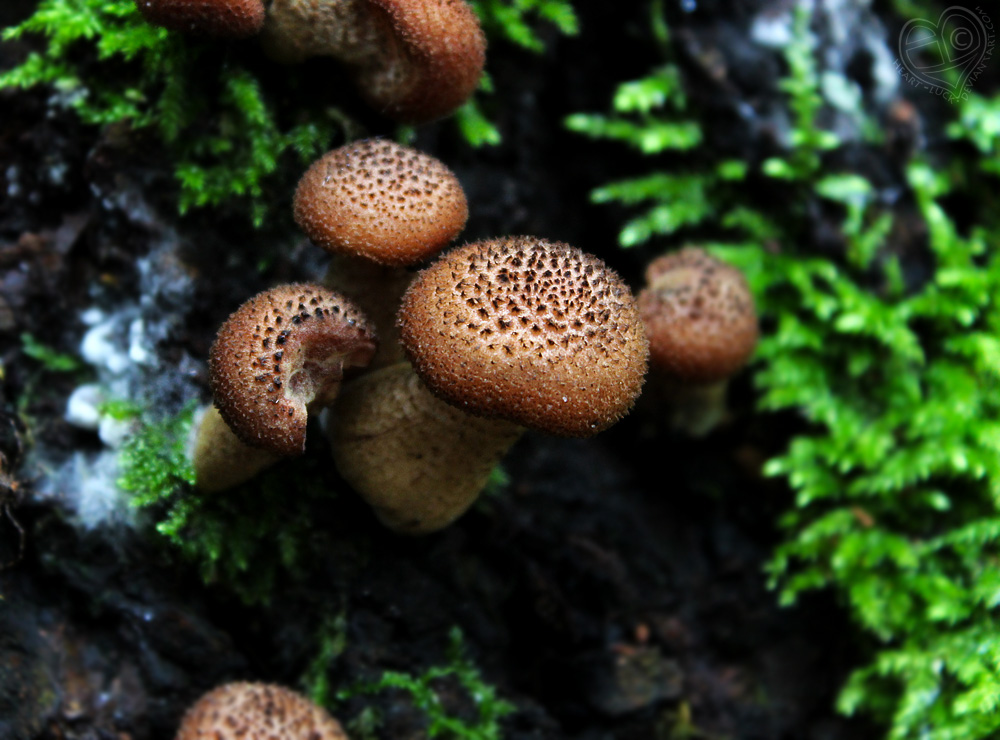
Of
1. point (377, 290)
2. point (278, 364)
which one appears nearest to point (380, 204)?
point (377, 290)

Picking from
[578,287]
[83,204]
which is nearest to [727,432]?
[578,287]

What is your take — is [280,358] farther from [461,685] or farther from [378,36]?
[461,685]

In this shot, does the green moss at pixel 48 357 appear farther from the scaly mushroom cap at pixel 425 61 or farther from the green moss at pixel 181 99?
the scaly mushroom cap at pixel 425 61

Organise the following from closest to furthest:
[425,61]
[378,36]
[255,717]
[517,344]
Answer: [517,344] < [255,717] < [425,61] < [378,36]

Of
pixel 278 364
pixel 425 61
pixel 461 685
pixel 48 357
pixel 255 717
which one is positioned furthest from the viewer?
pixel 461 685

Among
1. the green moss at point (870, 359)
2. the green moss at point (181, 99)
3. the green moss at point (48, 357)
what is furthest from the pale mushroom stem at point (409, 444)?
the green moss at point (870, 359)

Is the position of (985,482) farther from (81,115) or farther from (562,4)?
(81,115)
